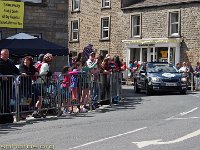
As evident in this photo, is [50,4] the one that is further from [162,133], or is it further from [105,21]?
[105,21]

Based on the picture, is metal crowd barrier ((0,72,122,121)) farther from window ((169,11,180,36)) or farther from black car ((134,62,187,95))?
window ((169,11,180,36))

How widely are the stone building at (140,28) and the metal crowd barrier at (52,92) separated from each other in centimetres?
2157

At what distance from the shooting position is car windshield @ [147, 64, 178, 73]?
2514 centimetres

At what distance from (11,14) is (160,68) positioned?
8.39m

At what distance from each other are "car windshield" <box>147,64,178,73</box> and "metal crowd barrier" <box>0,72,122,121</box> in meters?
7.39

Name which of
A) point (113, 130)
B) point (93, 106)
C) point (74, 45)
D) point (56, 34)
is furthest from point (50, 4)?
point (74, 45)

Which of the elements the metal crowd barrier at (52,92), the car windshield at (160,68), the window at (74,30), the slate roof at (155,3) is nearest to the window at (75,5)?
the window at (74,30)

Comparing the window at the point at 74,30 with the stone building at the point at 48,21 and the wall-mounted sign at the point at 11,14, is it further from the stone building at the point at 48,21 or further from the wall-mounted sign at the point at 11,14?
the wall-mounted sign at the point at 11,14

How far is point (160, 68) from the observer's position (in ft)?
83.4

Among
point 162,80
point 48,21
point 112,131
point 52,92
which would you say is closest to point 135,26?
point 162,80

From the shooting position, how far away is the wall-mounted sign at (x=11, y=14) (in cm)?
2124

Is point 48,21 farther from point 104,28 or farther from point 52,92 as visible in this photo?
point 104,28

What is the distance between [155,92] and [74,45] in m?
24.4

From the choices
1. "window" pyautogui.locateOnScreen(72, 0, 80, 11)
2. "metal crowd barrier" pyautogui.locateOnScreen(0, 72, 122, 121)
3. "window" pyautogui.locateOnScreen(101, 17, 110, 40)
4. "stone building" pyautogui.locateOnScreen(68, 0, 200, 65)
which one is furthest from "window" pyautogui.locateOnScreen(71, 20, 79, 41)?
"metal crowd barrier" pyautogui.locateOnScreen(0, 72, 122, 121)
